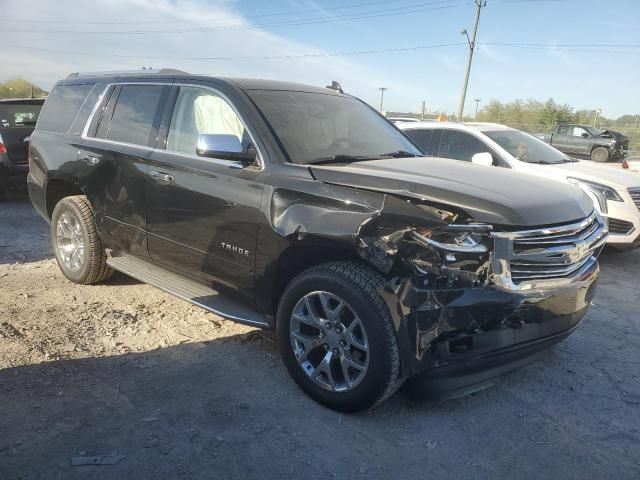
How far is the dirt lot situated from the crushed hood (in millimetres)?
1154

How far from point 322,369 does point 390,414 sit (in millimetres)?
468

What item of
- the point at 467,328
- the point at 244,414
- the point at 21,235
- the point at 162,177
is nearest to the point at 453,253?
the point at 467,328

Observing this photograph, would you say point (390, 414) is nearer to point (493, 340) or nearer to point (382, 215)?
point (493, 340)

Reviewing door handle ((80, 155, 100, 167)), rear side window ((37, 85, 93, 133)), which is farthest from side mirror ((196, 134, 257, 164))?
rear side window ((37, 85, 93, 133))

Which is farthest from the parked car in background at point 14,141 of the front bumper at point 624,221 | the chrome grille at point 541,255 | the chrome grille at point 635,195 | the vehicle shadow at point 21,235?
the chrome grille at point 635,195

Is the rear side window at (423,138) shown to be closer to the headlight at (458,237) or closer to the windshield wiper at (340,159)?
the windshield wiper at (340,159)

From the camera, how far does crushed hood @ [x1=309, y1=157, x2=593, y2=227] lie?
2695mm

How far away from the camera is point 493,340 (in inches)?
107

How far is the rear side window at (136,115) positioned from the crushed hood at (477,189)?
67.7 inches

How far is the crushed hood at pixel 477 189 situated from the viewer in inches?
106

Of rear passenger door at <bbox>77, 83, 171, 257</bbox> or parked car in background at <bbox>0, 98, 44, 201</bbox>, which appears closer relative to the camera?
rear passenger door at <bbox>77, 83, 171, 257</bbox>

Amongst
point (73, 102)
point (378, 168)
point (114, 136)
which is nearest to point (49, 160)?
point (73, 102)

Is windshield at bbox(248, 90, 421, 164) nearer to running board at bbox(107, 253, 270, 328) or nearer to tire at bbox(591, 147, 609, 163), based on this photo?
running board at bbox(107, 253, 270, 328)

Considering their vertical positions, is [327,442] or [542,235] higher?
[542,235]
